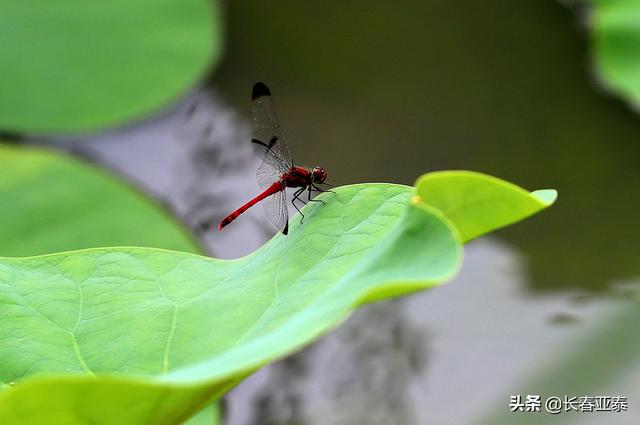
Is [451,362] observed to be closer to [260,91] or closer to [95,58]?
[260,91]

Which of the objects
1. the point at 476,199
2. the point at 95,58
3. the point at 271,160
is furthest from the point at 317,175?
the point at 95,58

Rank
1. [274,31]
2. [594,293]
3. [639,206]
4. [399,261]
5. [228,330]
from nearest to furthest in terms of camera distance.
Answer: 1. [399,261]
2. [228,330]
3. [594,293]
4. [639,206]
5. [274,31]

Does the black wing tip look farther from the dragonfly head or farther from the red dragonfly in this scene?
the dragonfly head

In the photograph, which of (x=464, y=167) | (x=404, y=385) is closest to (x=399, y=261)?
(x=404, y=385)

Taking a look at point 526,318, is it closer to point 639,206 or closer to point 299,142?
point 639,206

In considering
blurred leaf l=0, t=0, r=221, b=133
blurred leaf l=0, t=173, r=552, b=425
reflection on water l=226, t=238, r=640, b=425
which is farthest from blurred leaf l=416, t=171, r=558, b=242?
blurred leaf l=0, t=0, r=221, b=133

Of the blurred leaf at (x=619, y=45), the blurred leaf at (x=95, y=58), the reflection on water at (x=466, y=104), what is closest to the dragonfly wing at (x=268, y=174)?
the reflection on water at (x=466, y=104)

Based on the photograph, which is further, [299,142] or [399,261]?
[299,142]

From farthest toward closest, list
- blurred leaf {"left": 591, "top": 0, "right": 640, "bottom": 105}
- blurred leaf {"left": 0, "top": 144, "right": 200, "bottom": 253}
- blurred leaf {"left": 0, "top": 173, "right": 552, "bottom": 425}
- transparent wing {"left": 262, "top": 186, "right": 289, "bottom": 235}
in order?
blurred leaf {"left": 591, "top": 0, "right": 640, "bottom": 105}
blurred leaf {"left": 0, "top": 144, "right": 200, "bottom": 253}
transparent wing {"left": 262, "top": 186, "right": 289, "bottom": 235}
blurred leaf {"left": 0, "top": 173, "right": 552, "bottom": 425}
